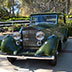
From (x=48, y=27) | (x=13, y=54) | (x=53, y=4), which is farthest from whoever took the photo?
(x=53, y=4)

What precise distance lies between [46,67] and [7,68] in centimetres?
134

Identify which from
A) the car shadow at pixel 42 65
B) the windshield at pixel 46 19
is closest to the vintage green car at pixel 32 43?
the car shadow at pixel 42 65

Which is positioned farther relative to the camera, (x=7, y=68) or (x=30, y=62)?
(x=30, y=62)

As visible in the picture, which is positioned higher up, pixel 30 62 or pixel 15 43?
pixel 15 43

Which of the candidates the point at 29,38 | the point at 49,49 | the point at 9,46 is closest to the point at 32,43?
the point at 29,38

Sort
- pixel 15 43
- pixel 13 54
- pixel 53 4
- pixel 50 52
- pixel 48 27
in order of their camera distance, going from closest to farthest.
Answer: pixel 50 52, pixel 13 54, pixel 15 43, pixel 48 27, pixel 53 4

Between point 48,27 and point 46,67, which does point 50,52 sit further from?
point 48,27

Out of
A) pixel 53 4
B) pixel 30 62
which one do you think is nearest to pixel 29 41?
pixel 30 62

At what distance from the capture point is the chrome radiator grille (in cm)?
526

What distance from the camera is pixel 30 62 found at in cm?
541

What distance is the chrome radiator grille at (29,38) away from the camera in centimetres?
526

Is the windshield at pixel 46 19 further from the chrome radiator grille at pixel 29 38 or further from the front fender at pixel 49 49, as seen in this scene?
the front fender at pixel 49 49

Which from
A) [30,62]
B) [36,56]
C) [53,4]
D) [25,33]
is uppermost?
[53,4]

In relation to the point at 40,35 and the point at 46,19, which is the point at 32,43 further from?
the point at 46,19
